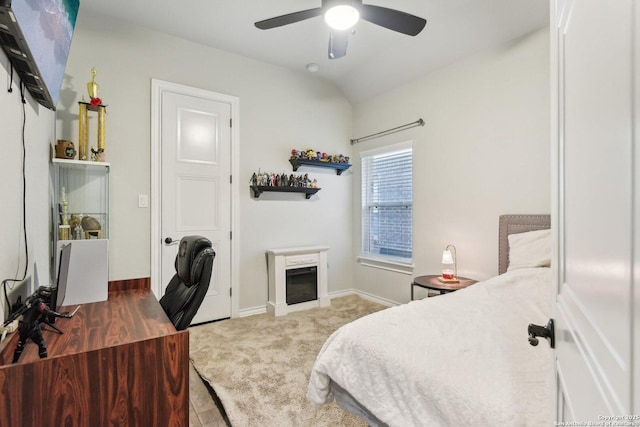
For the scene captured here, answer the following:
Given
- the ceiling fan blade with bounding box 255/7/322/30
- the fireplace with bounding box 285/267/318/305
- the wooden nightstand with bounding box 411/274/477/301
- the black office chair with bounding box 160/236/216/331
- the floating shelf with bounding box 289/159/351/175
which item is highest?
the ceiling fan blade with bounding box 255/7/322/30

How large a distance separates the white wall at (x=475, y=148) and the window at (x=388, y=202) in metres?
0.15

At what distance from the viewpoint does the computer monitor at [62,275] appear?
5.01 feet

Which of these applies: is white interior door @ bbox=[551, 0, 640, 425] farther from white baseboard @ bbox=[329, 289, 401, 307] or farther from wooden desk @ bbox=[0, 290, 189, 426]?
white baseboard @ bbox=[329, 289, 401, 307]

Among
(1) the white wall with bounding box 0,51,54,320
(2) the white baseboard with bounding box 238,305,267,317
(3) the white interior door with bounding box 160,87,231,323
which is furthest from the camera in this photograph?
(2) the white baseboard with bounding box 238,305,267,317

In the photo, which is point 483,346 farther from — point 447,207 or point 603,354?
point 447,207

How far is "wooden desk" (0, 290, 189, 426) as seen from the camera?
92cm

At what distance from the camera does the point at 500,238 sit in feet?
9.30

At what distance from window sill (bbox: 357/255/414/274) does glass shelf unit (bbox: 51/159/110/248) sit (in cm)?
299

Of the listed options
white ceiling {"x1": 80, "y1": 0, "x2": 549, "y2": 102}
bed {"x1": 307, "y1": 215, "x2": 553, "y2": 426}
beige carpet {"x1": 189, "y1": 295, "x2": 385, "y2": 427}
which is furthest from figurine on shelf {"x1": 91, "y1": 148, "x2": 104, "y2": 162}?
bed {"x1": 307, "y1": 215, "x2": 553, "y2": 426}

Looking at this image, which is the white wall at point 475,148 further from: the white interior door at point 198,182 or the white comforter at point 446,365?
the white interior door at point 198,182

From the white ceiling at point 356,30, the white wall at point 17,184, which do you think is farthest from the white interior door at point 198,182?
the white wall at point 17,184

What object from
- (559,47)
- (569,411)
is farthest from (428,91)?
(569,411)

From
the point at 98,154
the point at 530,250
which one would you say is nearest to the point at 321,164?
the point at 98,154

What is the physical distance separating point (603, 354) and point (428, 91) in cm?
358
